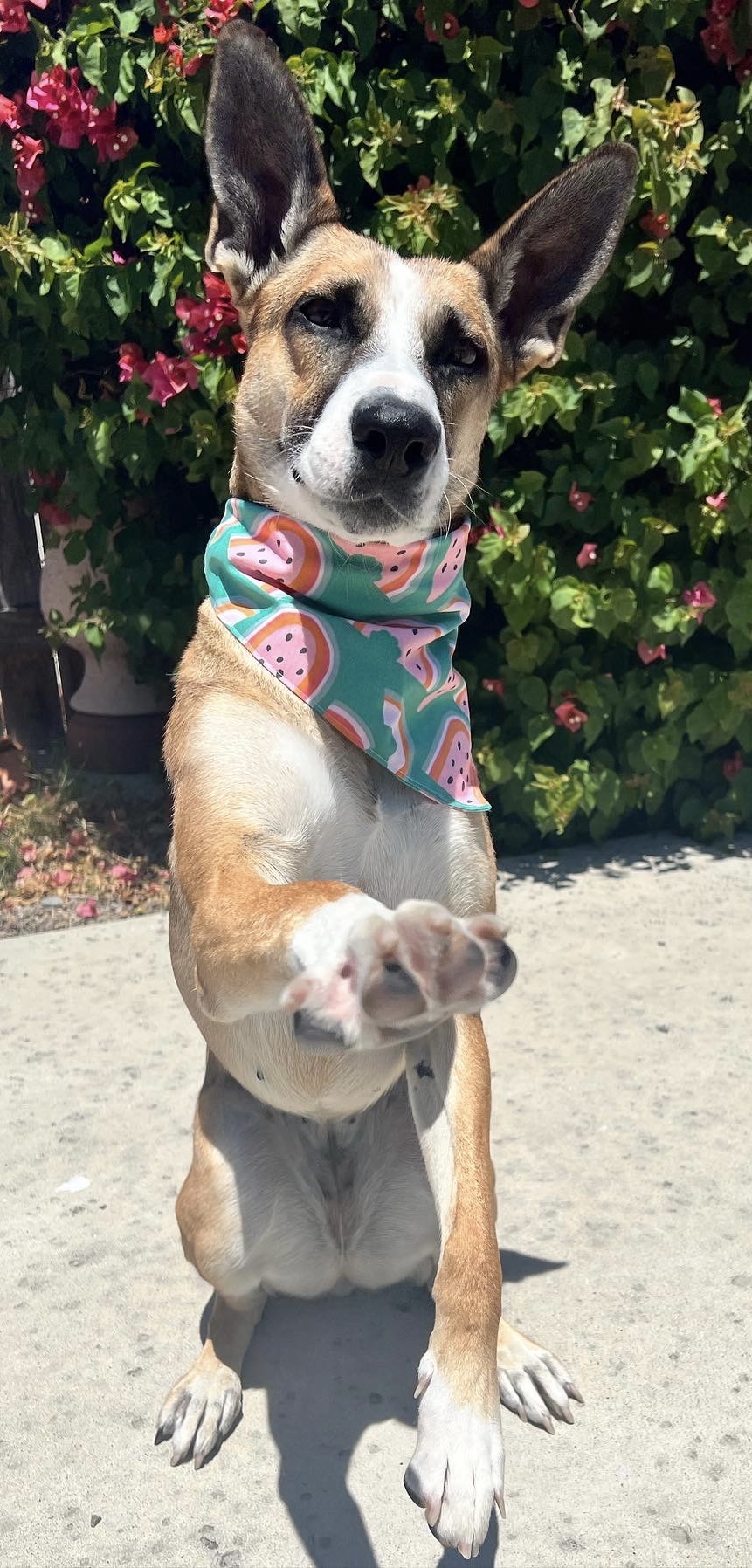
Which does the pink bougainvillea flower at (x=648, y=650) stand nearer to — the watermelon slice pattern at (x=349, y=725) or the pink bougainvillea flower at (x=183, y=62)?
the pink bougainvillea flower at (x=183, y=62)

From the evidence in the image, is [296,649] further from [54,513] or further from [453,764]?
[54,513]

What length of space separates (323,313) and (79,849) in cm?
359

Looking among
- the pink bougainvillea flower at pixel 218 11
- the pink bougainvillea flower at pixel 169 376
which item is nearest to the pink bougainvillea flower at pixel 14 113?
the pink bougainvillea flower at pixel 218 11

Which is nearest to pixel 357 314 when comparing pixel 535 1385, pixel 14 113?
pixel 535 1385

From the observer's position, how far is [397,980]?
1.49 metres

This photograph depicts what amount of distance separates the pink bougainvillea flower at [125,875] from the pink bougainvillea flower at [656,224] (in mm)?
3463

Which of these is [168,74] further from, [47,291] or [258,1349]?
[258,1349]

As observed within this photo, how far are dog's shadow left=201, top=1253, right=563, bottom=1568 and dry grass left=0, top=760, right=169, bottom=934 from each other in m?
2.71

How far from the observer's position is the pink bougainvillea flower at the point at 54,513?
5.29 metres

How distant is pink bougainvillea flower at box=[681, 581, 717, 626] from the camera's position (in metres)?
4.91

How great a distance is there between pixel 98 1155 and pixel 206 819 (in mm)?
1625

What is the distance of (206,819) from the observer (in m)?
2.14

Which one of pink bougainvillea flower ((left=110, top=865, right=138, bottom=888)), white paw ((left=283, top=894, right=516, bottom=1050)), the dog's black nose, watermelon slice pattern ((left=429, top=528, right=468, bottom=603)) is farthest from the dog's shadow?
pink bougainvillea flower ((left=110, top=865, right=138, bottom=888))

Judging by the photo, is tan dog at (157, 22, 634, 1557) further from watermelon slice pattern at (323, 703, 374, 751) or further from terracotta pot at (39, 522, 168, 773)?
terracotta pot at (39, 522, 168, 773)
